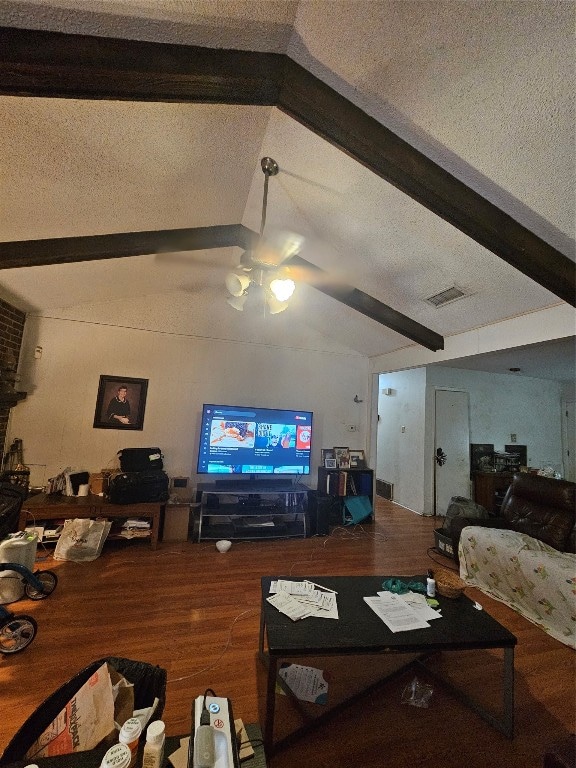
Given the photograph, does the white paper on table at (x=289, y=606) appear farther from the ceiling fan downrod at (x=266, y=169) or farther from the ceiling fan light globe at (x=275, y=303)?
the ceiling fan downrod at (x=266, y=169)

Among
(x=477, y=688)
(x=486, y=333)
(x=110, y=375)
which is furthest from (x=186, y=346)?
(x=477, y=688)

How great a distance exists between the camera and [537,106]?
1.47 metres

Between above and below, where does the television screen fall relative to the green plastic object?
above

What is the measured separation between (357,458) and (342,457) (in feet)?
1.08

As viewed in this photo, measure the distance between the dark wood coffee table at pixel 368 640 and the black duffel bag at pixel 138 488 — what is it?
7.00 feet

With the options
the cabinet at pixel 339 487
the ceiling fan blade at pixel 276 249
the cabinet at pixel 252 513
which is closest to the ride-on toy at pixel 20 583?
the cabinet at pixel 252 513

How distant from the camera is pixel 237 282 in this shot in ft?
6.88

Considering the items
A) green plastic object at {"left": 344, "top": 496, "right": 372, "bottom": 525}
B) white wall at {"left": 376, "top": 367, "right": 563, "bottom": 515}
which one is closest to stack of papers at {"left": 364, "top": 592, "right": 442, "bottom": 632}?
green plastic object at {"left": 344, "top": 496, "right": 372, "bottom": 525}

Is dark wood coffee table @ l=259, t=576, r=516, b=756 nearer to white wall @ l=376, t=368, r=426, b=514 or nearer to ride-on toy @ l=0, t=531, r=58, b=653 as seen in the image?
ride-on toy @ l=0, t=531, r=58, b=653

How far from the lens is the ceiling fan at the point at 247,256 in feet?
→ 6.59

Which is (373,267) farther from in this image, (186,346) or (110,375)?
(110,375)

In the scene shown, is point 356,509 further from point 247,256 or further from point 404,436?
point 247,256

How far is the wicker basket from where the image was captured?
5.84 ft

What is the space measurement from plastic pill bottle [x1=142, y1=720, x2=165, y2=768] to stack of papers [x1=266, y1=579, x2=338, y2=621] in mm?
794
